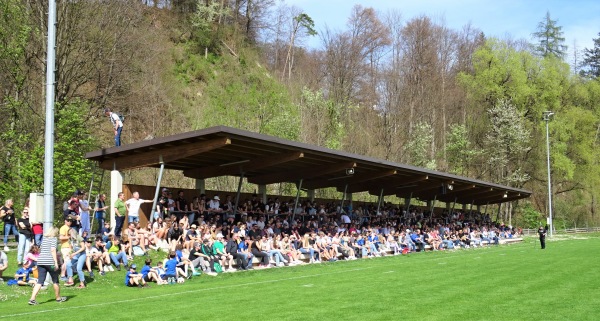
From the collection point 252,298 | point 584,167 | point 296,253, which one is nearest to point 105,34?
point 296,253

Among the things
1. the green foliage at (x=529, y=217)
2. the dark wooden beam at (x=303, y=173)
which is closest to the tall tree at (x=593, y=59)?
the green foliage at (x=529, y=217)

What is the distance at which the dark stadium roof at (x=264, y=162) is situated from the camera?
19.3 metres

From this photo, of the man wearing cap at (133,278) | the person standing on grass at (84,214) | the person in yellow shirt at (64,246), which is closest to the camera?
the person in yellow shirt at (64,246)

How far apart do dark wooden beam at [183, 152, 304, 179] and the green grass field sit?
4728mm

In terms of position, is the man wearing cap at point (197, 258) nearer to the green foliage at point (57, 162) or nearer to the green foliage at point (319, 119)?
the green foliage at point (57, 162)

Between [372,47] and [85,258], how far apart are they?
45.5 meters

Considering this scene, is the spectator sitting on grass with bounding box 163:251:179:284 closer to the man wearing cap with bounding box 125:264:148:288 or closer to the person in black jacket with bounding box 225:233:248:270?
the man wearing cap with bounding box 125:264:148:288

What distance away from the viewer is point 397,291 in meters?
13.2

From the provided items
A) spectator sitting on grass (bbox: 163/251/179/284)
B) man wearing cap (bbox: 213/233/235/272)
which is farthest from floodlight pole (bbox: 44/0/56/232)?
man wearing cap (bbox: 213/233/235/272)

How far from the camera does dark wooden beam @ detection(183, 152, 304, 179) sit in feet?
73.2

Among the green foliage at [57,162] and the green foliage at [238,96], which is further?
the green foliage at [238,96]

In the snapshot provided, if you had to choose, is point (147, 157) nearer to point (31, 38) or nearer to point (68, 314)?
point (68, 314)

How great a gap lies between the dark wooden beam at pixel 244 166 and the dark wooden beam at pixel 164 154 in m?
3.49

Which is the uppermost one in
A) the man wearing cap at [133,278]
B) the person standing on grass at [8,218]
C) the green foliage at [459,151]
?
the green foliage at [459,151]
